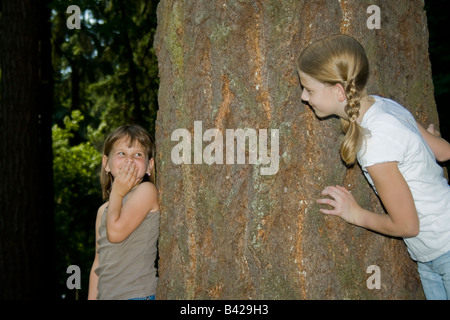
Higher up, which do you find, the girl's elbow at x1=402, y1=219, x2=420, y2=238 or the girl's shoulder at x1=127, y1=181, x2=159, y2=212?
the girl's shoulder at x1=127, y1=181, x2=159, y2=212

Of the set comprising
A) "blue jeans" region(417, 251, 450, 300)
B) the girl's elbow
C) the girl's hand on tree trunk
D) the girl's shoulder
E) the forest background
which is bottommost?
"blue jeans" region(417, 251, 450, 300)

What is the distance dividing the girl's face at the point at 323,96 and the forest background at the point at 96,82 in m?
4.65

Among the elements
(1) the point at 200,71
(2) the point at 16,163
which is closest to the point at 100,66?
(2) the point at 16,163

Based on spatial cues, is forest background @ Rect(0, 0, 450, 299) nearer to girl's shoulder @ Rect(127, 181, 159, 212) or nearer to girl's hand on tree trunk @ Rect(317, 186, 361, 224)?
girl's shoulder @ Rect(127, 181, 159, 212)

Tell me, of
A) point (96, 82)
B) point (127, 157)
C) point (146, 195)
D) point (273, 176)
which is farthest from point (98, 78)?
point (273, 176)

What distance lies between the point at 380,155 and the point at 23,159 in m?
5.80

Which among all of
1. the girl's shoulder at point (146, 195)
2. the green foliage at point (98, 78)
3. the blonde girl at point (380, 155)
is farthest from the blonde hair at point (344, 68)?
the green foliage at point (98, 78)

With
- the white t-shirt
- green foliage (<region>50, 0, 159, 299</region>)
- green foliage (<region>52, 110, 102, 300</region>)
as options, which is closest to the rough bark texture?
the white t-shirt

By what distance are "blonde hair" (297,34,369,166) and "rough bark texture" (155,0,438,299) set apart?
0.41 ft

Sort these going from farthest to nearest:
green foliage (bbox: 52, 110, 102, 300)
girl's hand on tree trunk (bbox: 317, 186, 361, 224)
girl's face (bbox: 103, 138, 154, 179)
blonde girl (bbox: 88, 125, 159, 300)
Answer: green foliage (bbox: 52, 110, 102, 300), girl's face (bbox: 103, 138, 154, 179), blonde girl (bbox: 88, 125, 159, 300), girl's hand on tree trunk (bbox: 317, 186, 361, 224)

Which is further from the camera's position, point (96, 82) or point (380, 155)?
point (96, 82)

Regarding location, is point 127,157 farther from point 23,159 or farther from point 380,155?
point 23,159

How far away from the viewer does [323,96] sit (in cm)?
228

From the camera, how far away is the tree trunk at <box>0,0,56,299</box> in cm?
661
